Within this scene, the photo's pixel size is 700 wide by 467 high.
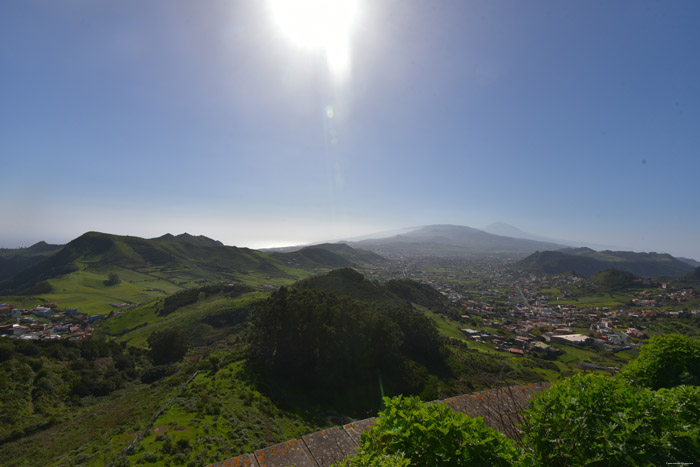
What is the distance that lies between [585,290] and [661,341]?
162 metres

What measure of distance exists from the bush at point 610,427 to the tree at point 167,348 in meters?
56.4

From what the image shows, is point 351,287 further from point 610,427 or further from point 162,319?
point 610,427

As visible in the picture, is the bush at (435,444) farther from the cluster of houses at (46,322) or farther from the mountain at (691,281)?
the mountain at (691,281)

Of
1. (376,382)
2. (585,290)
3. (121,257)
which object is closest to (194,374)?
(376,382)

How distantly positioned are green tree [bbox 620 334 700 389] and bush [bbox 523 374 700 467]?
194 inches

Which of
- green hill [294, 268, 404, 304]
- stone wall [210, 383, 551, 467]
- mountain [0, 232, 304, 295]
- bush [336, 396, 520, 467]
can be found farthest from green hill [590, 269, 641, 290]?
bush [336, 396, 520, 467]

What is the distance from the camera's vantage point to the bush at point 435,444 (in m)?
3.34

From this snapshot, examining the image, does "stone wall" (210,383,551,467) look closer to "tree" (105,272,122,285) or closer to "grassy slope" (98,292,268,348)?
"grassy slope" (98,292,268,348)

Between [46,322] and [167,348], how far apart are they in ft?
173

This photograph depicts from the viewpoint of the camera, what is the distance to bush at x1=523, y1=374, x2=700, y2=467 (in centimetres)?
351

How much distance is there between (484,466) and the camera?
3314 mm

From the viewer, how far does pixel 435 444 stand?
3537 mm

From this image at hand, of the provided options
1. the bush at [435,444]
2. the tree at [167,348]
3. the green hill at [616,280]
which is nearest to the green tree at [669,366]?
the bush at [435,444]

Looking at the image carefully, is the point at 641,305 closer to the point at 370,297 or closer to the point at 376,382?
the point at 370,297
